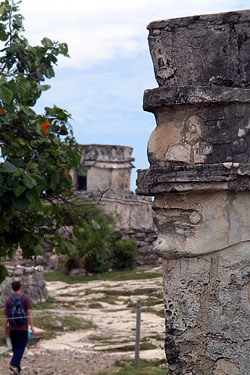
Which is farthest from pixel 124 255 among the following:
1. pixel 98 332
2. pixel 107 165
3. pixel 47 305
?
pixel 107 165

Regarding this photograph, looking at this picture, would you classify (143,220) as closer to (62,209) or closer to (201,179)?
(62,209)

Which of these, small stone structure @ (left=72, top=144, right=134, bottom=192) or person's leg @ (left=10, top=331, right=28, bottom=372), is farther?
small stone structure @ (left=72, top=144, right=134, bottom=192)

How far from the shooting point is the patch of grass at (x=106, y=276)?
1594 cm

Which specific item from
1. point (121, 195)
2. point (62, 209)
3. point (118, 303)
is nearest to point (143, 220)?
point (121, 195)

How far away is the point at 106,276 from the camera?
1669cm

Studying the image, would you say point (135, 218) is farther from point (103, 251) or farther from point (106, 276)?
point (106, 276)

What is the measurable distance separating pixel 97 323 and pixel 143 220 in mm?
9184

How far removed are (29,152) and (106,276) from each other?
36.9ft

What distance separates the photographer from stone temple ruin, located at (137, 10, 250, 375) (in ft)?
11.8

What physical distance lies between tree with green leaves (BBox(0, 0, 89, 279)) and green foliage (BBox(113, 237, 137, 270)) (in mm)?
11161

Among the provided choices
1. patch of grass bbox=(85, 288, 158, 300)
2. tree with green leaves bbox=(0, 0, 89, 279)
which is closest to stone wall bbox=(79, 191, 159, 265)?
patch of grass bbox=(85, 288, 158, 300)

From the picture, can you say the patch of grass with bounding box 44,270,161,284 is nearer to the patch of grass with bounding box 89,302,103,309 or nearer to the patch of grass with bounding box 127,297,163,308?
A: the patch of grass with bounding box 89,302,103,309

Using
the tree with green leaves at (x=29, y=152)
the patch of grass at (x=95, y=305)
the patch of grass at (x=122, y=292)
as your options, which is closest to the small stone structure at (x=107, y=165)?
the patch of grass at (x=122, y=292)

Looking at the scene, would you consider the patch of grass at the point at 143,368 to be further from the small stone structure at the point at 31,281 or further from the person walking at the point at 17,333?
the small stone structure at the point at 31,281
